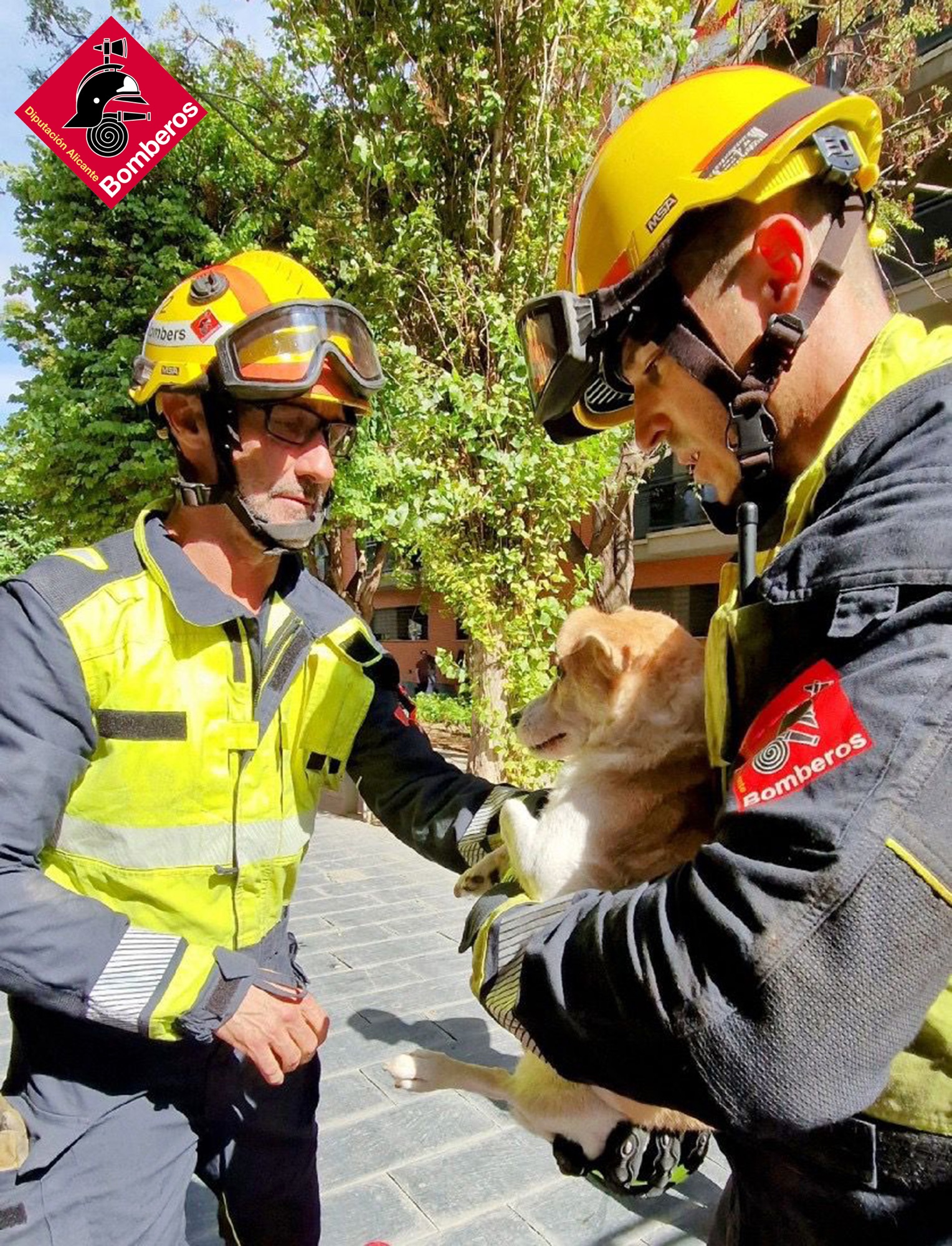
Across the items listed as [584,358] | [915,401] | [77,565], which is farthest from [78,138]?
[915,401]

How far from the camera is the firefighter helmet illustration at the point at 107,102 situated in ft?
32.2

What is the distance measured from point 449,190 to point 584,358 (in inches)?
272

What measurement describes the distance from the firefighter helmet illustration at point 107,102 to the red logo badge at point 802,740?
39.4 feet

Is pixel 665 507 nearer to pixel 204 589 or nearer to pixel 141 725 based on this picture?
pixel 204 589

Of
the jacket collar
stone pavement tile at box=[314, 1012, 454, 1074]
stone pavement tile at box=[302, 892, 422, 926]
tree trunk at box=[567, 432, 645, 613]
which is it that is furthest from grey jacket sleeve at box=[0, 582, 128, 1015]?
tree trunk at box=[567, 432, 645, 613]

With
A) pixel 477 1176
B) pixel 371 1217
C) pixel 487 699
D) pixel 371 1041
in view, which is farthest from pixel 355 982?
pixel 487 699

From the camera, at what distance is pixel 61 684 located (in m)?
1.87

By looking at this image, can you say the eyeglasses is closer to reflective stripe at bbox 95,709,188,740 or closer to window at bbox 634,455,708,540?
reflective stripe at bbox 95,709,188,740

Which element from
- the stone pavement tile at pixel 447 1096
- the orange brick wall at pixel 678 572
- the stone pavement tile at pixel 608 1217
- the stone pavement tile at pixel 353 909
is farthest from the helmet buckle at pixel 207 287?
the orange brick wall at pixel 678 572

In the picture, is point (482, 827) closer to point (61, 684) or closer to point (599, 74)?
point (61, 684)

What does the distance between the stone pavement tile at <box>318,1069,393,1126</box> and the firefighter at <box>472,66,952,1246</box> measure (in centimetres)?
267

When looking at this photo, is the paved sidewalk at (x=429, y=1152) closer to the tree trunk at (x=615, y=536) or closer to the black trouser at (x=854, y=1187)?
the black trouser at (x=854, y=1187)

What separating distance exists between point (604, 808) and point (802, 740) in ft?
4.27

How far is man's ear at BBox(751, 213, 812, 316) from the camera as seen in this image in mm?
1361
